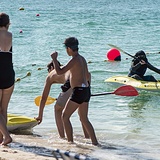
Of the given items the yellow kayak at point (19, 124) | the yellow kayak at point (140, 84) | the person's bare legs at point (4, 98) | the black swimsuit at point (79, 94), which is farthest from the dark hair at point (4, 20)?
the yellow kayak at point (140, 84)

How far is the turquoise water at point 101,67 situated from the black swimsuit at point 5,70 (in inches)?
49.6

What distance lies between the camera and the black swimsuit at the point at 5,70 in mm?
5707

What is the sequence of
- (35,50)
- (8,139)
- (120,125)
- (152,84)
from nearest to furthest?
(8,139) → (120,125) → (152,84) → (35,50)

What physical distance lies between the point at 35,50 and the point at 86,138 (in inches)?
464

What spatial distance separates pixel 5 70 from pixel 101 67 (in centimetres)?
988

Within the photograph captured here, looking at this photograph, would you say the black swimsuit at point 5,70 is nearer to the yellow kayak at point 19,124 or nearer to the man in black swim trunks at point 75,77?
the man in black swim trunks at point 75,77

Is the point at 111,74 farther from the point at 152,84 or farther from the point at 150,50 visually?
the point at 150,50

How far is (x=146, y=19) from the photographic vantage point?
3011 cm

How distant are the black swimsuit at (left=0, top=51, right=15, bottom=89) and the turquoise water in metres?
1.26

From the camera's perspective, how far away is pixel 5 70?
572 centimetres

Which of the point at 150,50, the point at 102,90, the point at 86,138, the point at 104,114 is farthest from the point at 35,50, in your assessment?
the point at 86,138

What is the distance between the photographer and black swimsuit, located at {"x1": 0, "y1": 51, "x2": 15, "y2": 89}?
5707mm

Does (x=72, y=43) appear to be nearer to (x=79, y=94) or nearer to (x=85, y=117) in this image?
(x=79, y=94)

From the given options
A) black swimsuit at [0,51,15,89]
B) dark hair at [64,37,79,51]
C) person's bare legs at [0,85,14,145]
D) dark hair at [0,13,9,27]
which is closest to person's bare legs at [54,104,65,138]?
dark hair at [64,37,79,51]
